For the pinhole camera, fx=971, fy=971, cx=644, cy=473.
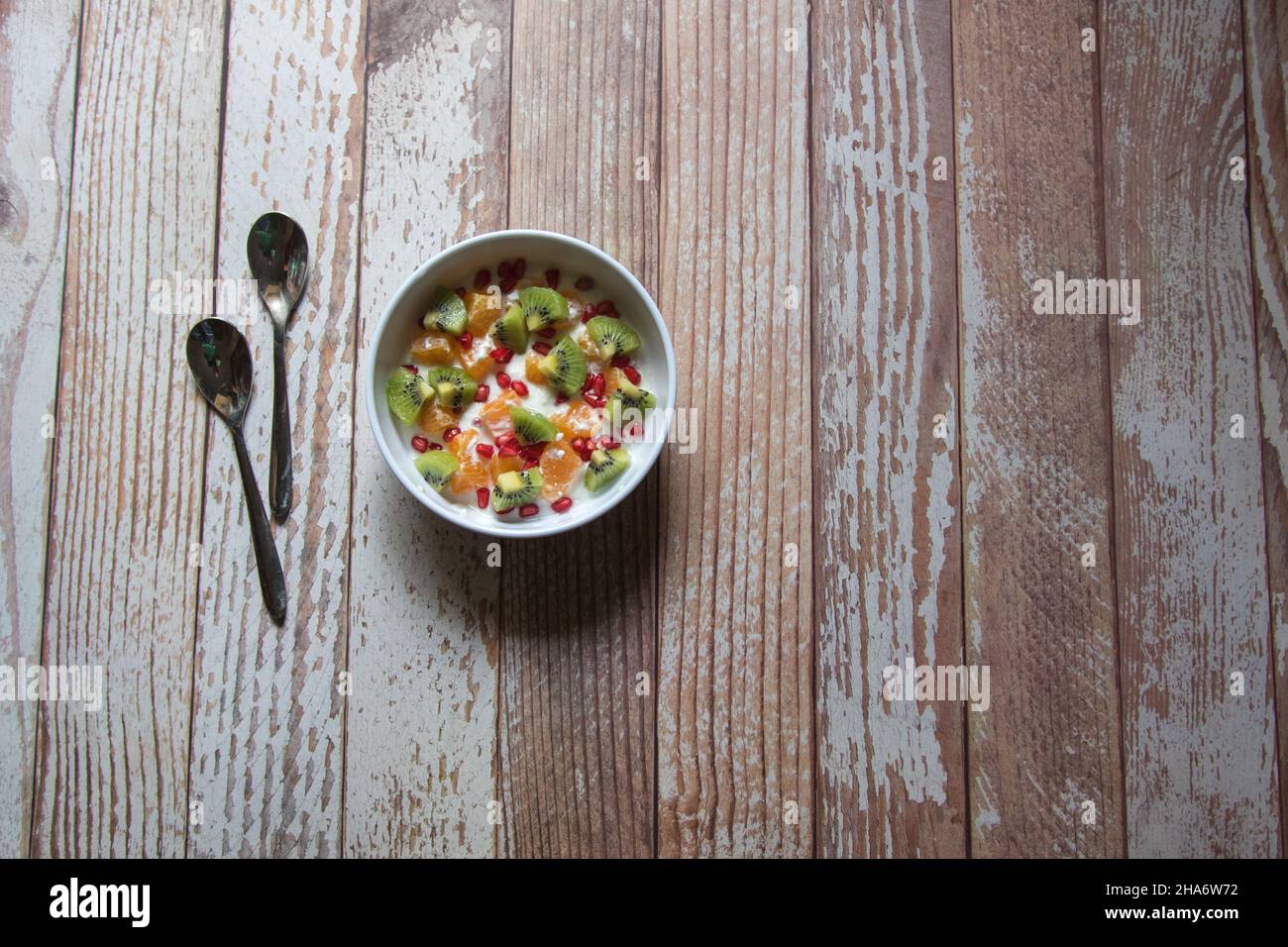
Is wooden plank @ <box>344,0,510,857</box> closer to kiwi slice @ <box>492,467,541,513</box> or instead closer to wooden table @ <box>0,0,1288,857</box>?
wooden table @ <box>0,0,1288,857</box>

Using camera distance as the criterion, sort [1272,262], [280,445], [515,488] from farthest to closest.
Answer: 1. [1272,262]
2. [280,445]
3. [515,488]

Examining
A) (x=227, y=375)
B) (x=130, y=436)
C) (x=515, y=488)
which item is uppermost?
(x=227, y=375)

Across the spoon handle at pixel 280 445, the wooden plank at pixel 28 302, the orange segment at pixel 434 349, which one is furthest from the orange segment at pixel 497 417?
the wooden plank at pixel 28 302

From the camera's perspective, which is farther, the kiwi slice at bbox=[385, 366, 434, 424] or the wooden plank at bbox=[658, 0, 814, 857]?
the wooden plank at bbox=[658, 0, 814, 857]

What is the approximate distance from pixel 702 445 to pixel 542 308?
0.37 metres

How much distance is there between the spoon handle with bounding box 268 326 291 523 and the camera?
5.39 feet

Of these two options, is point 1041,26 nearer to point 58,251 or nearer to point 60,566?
point 58,251

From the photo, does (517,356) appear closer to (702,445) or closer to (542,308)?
(542,308)

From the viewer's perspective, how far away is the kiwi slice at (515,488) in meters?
1.54

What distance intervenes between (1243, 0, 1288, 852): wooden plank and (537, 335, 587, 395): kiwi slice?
123cm

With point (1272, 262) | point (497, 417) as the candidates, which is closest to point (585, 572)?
point (497, 417)

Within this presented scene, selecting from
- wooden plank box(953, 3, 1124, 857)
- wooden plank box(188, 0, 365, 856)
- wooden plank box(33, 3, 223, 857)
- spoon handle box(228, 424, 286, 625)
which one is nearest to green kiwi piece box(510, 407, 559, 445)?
wooden plank box(188, 0, 365, 856)

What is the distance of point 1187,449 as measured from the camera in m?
1.73
